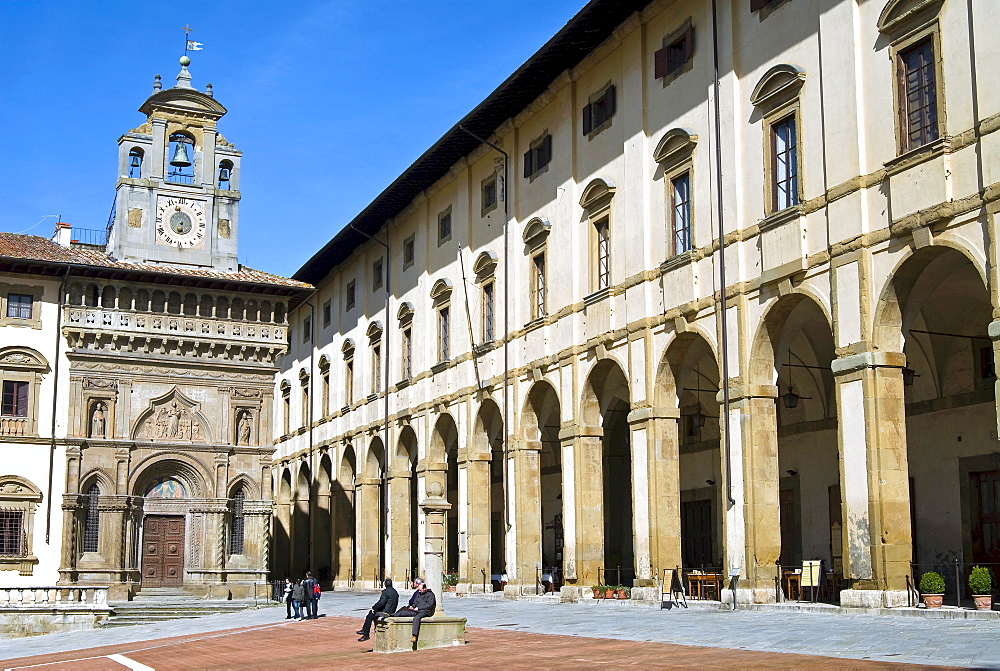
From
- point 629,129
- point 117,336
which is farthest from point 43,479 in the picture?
point 629,129

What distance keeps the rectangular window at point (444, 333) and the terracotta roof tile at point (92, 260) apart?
271 inches

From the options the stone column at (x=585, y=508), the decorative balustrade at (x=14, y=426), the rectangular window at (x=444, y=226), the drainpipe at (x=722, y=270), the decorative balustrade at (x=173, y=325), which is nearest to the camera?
the drainpipe at (x=722, y=270)

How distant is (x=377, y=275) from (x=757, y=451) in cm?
2584

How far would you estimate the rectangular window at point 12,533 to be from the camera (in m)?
41.0

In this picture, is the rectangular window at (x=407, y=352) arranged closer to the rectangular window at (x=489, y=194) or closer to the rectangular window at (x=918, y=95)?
the rectangular window at (x=489, y=194)

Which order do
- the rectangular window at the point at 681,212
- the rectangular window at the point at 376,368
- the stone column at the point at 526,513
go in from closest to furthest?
the rectangular window at the point at 681,212, the stone column at the point at 526,513, the rectangular window at the point at 376,368

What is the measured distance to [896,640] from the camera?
53.5 ft

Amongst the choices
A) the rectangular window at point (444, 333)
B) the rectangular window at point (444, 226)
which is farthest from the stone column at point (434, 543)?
the rectangular window at point (444, 226)

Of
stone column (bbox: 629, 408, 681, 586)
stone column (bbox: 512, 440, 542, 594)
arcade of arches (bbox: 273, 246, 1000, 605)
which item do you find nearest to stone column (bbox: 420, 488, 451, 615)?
arcade of arches (bbox: 273, 246, 1000, 605)

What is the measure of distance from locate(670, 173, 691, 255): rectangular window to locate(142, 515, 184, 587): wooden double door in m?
22.3

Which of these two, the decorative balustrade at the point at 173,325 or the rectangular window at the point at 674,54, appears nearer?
the rectangular window at the point at 674,54

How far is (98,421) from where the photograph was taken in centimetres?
4216

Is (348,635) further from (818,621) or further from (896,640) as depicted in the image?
(896,640)

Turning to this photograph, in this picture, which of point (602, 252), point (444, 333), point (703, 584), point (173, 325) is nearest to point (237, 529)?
point (173, 325)
